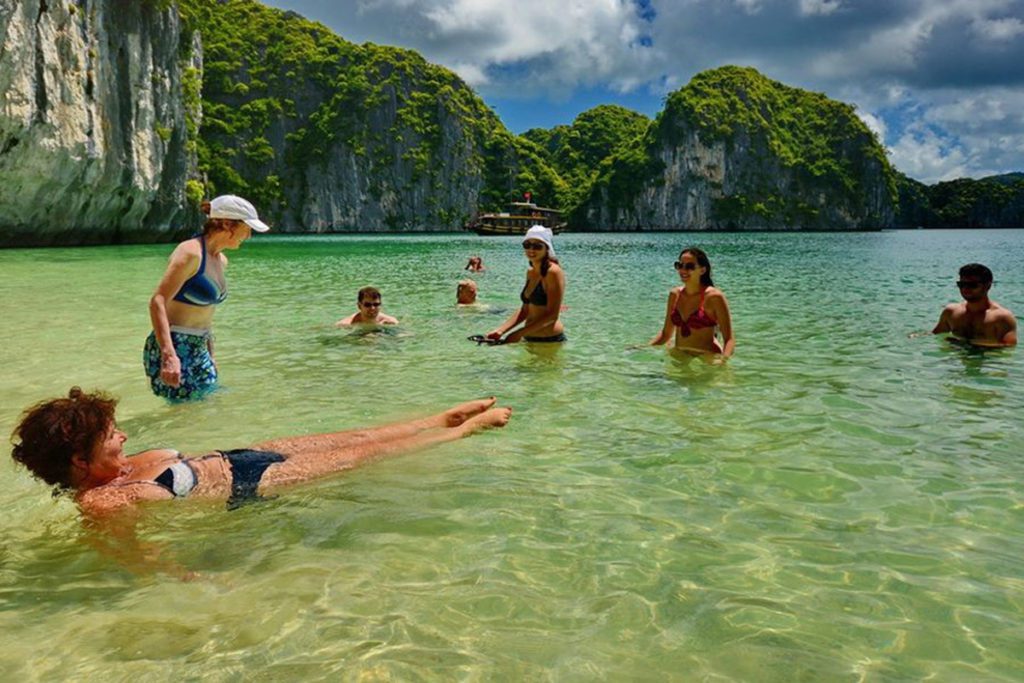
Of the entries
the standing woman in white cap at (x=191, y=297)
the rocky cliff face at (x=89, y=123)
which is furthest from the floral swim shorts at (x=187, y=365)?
the rocky cliff face at (x=89, y=123)

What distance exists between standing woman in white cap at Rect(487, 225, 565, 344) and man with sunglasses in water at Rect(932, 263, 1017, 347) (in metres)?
4.98

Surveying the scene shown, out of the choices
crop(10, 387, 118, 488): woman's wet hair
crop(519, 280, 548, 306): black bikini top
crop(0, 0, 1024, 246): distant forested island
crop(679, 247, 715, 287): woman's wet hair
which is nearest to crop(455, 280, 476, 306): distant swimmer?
crop(519, 280, 548, 306): black bikini top

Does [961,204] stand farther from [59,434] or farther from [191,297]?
[59,434]

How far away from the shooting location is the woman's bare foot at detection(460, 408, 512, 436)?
5238 mm

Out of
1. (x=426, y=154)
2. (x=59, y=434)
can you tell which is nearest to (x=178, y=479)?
(x=59, y=434)

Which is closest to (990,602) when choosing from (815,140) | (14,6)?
(14,6)

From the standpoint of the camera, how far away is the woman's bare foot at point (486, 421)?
524 cm

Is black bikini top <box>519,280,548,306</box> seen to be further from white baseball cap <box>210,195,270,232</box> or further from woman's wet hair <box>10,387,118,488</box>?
woman's wet hair <box>10,387,118,488</box>

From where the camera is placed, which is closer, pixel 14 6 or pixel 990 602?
pixel 990 602

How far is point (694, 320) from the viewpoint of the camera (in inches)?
324

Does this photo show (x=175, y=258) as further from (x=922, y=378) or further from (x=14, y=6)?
(x=14, y=6)

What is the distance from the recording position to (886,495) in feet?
13.3

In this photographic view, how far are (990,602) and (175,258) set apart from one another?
202 inches

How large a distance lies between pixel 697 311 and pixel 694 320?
0.11 metres
